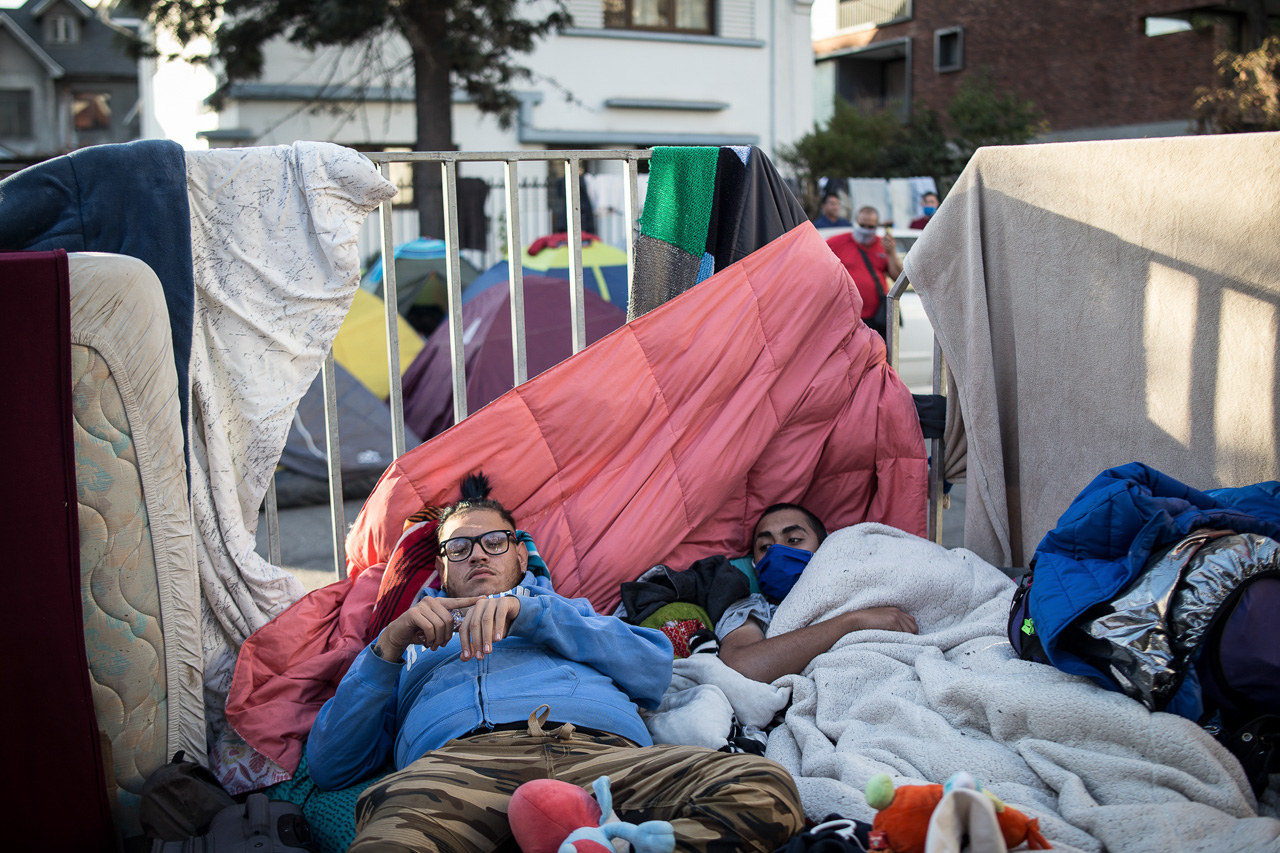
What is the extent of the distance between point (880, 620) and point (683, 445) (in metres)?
0.89

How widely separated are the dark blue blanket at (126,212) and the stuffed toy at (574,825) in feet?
4.75

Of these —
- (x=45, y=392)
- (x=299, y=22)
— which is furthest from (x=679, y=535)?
(x=299, y=22)

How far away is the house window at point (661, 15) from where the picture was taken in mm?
16359

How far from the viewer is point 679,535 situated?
3.34 metres

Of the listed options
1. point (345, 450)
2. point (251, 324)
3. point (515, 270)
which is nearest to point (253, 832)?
point (251, 324)

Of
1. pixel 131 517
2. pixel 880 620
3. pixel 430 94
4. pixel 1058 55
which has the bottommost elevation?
pixel 880 620

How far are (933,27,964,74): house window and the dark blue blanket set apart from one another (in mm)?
26534

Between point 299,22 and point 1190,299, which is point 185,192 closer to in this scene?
point 1190,299

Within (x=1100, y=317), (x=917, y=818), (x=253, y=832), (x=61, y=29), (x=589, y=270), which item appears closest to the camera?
(x=917, y=818)

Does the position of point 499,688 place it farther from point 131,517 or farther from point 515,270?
point 515,270

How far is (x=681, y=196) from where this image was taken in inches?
143

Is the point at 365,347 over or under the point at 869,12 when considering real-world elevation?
under

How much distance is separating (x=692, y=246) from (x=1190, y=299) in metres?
1.61

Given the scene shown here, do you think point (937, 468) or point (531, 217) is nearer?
point (937, 468)
